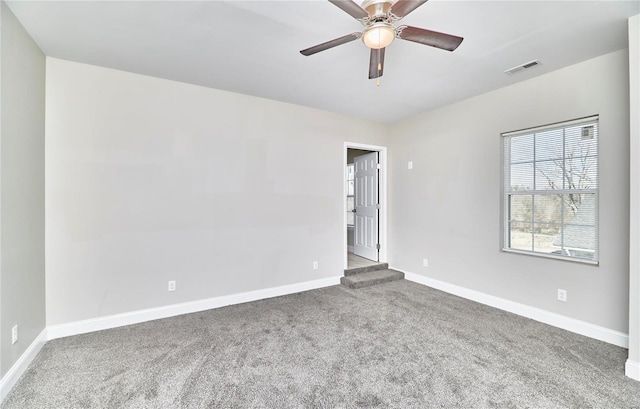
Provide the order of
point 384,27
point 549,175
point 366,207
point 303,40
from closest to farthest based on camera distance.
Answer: point 384,27 < point 303,40 < point 549,175 < point 366,207

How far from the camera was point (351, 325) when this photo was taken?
2.84 meters

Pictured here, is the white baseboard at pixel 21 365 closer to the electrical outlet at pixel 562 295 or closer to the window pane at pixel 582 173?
the electrical outlet at pixel 562 295

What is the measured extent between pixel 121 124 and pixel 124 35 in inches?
37.0

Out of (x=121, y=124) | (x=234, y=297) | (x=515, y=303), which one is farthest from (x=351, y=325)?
(x=121, y=124)

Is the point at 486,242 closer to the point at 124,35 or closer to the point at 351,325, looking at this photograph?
the point at 351,325

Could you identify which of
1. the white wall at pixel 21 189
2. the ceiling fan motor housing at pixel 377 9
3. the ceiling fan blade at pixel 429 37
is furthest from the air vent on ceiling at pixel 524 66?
the white wall at pixel 21 189

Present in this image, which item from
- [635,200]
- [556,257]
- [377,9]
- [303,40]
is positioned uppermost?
[303,40]

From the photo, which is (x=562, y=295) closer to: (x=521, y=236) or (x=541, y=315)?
(x=541, y=315)

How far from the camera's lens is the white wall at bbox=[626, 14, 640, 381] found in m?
1.99

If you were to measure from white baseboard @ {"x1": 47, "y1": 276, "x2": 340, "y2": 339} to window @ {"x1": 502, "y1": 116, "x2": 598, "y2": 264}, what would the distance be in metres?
2.70

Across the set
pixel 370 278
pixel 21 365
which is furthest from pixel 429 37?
pixel 21 365

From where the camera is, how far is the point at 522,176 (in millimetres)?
3191

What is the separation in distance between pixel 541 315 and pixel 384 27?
3218 millimetres

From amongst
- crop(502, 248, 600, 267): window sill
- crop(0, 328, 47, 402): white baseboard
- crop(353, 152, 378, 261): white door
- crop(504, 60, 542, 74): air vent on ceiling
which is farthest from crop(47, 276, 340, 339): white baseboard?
crop(504, 60, 542, 74): air vent on ceiling
